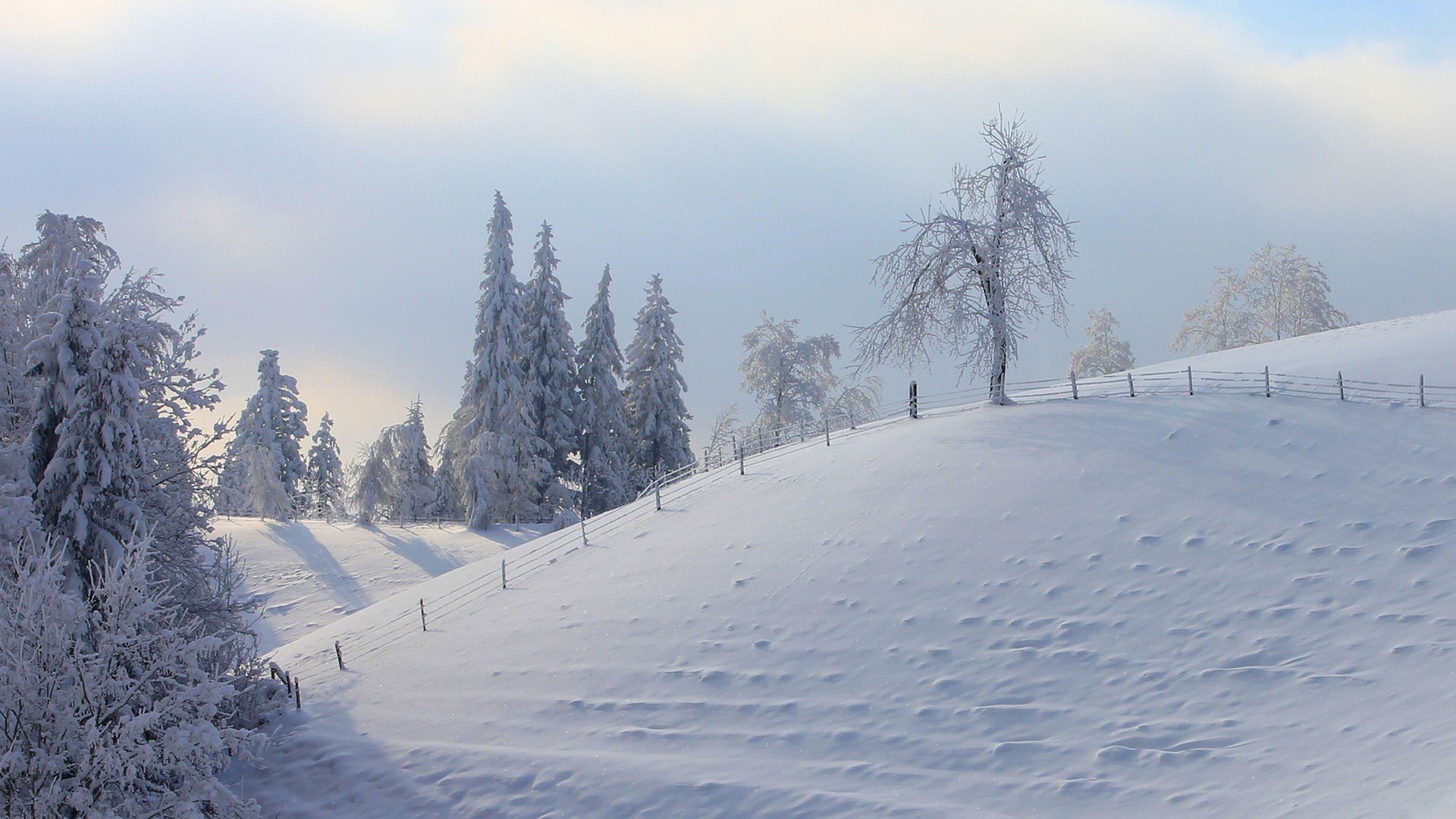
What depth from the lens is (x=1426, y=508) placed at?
68.5 ft

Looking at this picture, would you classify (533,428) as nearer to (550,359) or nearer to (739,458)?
(550,359)

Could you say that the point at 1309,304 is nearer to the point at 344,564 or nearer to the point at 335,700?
the point at 344,564

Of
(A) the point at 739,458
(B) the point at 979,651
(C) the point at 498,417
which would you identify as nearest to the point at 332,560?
(C) the point at 498,417

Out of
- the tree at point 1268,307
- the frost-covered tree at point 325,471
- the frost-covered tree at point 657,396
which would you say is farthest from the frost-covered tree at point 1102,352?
the frost-covered tree at point 325,471

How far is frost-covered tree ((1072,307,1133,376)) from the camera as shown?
215 ft

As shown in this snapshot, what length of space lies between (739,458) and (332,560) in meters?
21.2

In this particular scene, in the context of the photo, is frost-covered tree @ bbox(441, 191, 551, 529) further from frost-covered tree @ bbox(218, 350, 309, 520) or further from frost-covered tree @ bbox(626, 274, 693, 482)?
frost-covered tree @ bbox(218, 350, 309, 520)

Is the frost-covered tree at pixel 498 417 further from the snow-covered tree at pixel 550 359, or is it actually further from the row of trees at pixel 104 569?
the row of trees at pixel 104 569

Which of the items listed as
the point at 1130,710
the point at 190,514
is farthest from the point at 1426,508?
the point at 190,514

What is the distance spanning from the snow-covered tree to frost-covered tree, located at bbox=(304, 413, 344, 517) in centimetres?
2141

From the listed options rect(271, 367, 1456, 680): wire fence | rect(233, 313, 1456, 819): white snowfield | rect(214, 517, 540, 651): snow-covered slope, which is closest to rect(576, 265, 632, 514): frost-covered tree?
rect(214, 517, 540, 651): snow-covered slope

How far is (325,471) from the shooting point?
223 ft

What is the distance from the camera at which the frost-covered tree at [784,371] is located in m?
55.0

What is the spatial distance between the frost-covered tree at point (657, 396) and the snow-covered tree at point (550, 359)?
10.9 ft
